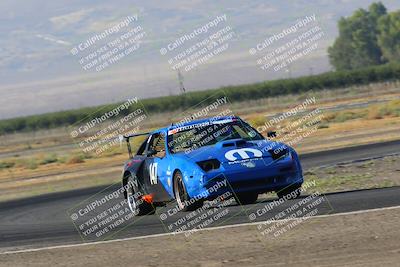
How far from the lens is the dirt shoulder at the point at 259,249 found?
846cm

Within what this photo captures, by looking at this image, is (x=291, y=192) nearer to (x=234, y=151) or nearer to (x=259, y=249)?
(x=234, y=151)

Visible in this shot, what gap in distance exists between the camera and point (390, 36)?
17088 cm

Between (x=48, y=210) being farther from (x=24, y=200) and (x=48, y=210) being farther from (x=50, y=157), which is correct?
(x=50, y=157)

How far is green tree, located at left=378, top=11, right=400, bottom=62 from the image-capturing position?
16825cm

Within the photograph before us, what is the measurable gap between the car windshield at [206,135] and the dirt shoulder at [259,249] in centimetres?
312

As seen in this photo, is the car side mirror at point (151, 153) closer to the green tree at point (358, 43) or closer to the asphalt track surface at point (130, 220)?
the asphalt track surface at point (130, 220)

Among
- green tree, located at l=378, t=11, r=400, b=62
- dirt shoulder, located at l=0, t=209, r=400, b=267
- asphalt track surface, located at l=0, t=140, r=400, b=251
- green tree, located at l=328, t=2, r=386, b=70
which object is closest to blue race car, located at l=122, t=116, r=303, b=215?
asphalt track surface, located at l=0, t=140, r=400, b=251

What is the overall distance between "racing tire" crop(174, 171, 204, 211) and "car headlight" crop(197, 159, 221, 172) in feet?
1.40

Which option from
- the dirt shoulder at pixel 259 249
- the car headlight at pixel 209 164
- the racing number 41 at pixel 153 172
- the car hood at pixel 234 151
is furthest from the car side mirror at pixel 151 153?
the dirt shoulder at pixel 259 249

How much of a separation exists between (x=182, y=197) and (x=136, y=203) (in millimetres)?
1554

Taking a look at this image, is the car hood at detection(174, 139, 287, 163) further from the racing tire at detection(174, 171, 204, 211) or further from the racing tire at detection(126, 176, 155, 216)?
the racing tire at detection(126, 176, 155, 216)

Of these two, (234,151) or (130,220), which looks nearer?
(234,151)

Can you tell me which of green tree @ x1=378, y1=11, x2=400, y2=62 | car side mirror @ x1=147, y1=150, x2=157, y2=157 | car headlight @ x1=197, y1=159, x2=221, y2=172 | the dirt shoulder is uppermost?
car side mirror @ x1=147, y1=150, x2=157, y2=157

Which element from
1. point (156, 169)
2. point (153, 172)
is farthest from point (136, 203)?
point (156, 169)
